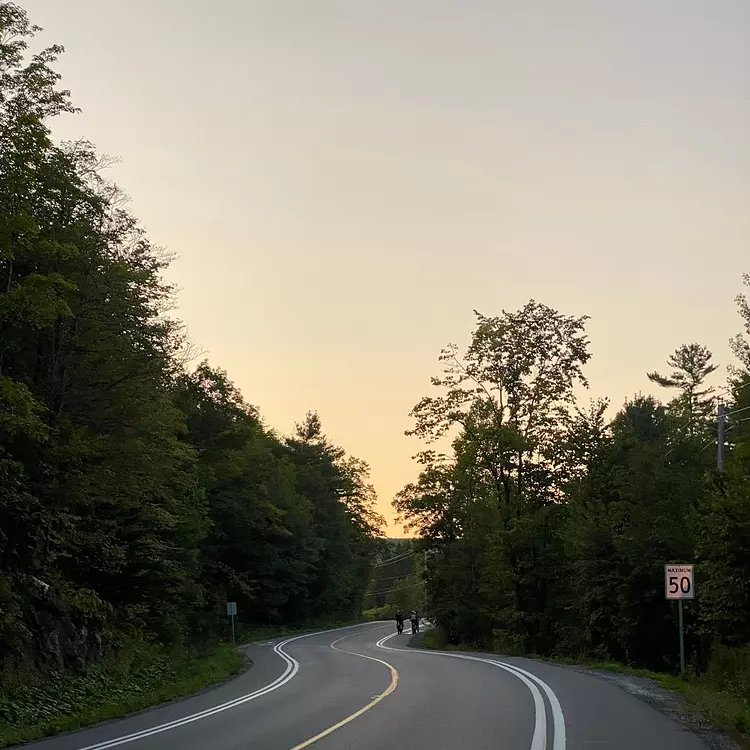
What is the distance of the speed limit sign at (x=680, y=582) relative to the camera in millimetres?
20000

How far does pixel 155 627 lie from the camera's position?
34156mm

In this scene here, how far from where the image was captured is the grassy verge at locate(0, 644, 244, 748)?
14070mm

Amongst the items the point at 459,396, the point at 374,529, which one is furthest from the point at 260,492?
the point at 374,529

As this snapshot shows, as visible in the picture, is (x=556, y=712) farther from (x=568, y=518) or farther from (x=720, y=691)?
(x=568, y=518)

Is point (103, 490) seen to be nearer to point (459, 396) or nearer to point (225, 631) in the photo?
point (459, 396)

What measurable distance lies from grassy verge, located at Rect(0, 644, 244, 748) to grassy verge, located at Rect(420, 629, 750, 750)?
9.73 meters

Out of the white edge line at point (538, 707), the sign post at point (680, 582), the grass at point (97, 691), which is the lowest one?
the grass at point (97, 691)

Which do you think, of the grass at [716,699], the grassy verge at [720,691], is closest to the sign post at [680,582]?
the grassy verge at [720,691]

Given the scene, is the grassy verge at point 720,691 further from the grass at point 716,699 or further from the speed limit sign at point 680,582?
the speed limit sign at point 680,582

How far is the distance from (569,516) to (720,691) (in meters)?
20.0

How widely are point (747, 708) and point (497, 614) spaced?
27881 mm

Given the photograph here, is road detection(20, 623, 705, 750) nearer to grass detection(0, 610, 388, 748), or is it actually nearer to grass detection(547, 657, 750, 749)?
grass detection(0, 610, 388, 748)

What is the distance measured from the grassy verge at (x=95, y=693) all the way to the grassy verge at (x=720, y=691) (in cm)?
973

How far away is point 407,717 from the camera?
544 inches
